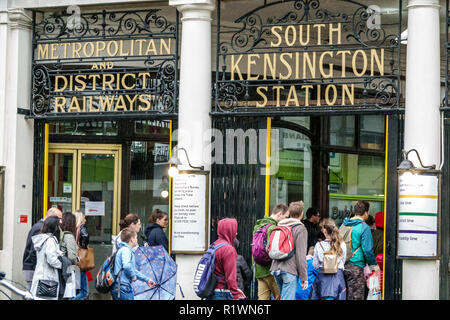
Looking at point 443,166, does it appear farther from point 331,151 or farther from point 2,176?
point 2,176

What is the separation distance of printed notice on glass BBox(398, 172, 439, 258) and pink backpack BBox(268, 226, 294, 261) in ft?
5.46

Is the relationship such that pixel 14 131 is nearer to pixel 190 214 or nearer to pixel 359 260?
pixel 190 214

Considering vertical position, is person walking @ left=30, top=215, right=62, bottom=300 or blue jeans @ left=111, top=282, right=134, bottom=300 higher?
person walking @ left=30, top=215, right=62, bottom=300

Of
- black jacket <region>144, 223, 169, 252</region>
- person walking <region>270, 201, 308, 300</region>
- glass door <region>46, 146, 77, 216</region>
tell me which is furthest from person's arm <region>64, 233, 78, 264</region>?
glass door <region>46, 146, 77, 216</region>

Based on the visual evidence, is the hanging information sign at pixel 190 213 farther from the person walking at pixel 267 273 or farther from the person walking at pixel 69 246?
the person walking at pixel 69 246

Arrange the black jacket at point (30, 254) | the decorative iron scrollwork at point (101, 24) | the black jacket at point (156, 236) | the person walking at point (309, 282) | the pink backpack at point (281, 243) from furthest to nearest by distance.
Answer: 1. the decorative iron scrollwork at point (101, 24)
2. the black jacket at point (156, 236)
3. the black jacket at point (30, 254)
4. the person walking at point (309, 282)
5. the pink backpack at point (281, 243)

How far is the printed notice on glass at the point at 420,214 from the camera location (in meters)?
12.5

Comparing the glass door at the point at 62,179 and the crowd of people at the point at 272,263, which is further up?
the glass door at the point at 62,179

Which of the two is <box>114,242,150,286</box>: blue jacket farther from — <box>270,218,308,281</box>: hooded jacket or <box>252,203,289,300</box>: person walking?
<box>270,218,308,281</box>: hooded jacket

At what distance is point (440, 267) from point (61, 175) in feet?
23.3

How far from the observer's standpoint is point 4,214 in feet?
49.4

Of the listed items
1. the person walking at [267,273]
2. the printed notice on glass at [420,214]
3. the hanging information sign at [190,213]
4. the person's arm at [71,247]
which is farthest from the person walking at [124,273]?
the printed notice on glass at [420,214]

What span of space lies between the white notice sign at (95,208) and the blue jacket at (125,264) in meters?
4.86

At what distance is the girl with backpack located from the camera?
497 inches
